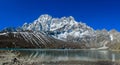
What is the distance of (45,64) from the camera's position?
61.5m

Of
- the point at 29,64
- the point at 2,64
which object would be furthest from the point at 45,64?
the point at 2,64

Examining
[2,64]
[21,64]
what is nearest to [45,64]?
[21,64]

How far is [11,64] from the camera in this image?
168 feet

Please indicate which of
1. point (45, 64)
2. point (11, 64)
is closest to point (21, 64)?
point (11, 64)

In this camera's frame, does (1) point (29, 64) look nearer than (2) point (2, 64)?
No

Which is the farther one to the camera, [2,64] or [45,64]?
[45,64]

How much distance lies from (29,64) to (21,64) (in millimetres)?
4080

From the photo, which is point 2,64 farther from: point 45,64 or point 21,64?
point 45,64

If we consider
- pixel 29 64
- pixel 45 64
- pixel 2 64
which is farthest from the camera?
pixel 45 64

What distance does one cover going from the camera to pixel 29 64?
57.6 metres

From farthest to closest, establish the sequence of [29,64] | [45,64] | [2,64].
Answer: [45,64] → [29,64] → [2,64]

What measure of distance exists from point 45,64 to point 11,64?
41.2 feet

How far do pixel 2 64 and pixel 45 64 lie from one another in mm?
14326

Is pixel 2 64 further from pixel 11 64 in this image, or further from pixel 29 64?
pixel 29 64
